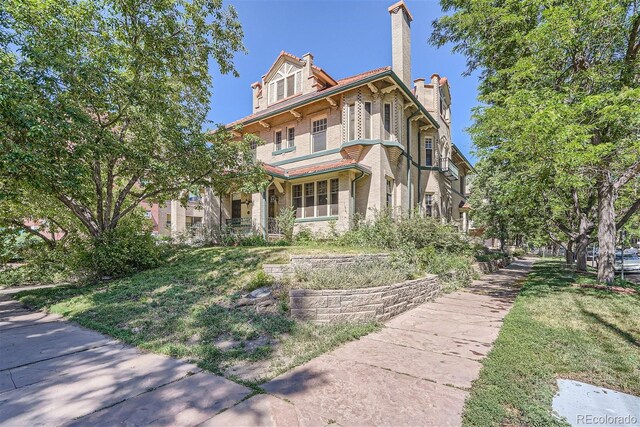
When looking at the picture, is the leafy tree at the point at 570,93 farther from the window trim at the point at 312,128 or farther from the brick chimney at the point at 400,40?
the window trim at the point at 312,128

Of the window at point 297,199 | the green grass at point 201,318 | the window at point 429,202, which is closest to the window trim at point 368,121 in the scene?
the window at point 297,199

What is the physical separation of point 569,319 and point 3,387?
29.9 ft

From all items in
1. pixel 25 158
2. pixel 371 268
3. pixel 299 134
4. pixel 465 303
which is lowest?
pixel 465 303

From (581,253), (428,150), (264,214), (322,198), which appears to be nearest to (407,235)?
(322,198)

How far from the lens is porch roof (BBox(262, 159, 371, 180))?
1375 cm

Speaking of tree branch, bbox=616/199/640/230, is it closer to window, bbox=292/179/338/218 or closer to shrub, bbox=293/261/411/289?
shrub, bbox=293/261/411/289

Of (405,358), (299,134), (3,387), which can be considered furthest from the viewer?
(299,134)

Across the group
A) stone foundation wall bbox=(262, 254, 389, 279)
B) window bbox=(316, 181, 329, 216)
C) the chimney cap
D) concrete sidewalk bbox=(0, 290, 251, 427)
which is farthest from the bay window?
concrete sidewalk bbox=(0, 290, 251, 427)

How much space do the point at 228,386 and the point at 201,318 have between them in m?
2.69

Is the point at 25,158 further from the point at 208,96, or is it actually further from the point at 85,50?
the point at 208,96

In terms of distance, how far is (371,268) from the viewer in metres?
8.03

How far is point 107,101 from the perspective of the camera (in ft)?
30.4

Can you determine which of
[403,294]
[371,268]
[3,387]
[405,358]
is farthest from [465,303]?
[3,387]

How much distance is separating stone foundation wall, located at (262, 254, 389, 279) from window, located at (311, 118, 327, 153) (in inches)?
333
